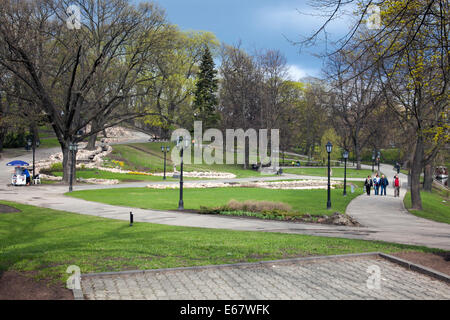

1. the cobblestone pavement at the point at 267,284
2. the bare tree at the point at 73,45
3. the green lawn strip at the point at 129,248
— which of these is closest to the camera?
the cobblestone pavement at the point at 267,284

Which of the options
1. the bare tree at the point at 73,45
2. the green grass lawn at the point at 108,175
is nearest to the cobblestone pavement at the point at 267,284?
the bare tree at the point at 73,45

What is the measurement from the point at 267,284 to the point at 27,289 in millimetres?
3887

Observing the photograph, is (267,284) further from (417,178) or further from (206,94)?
(206,94)

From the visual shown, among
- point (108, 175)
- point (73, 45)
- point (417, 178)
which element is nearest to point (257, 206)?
point (417, 178)

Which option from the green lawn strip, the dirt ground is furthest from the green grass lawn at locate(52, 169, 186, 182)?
the dirt ground

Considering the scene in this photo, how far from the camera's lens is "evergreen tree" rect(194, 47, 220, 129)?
6894 centimetres

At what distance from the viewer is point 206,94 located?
A: 69438mm

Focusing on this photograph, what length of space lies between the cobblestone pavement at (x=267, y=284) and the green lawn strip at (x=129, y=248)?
1.59ft

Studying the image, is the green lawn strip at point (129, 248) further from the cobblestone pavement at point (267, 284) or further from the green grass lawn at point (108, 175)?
the green grass lawn at point (108, 175)

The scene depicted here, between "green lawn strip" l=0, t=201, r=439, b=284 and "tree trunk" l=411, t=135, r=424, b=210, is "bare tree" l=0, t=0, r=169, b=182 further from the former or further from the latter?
"tree trunk" l=411, t=135, r=424, b=210

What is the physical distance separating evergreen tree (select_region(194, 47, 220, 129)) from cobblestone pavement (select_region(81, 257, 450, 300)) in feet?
205

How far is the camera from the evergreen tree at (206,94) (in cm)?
6894
